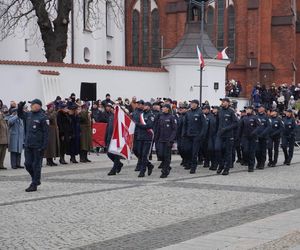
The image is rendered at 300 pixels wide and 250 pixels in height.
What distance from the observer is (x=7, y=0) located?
1438 inches

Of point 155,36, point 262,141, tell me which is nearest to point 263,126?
point 262,141

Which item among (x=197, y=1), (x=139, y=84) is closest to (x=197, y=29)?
(x=197, y=1)

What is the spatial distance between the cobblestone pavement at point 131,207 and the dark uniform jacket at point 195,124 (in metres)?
1.28

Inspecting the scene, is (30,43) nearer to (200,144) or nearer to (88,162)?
(88,162)

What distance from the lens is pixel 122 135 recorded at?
17922 millimetres

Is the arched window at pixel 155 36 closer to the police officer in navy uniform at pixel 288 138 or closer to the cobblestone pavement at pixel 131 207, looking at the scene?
the police officer in navy uniform at pixel 288 138

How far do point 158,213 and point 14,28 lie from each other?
2635cm

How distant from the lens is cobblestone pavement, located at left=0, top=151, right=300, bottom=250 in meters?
9.12

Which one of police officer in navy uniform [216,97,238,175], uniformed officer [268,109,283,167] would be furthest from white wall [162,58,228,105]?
police officer in navy uniform [216,97,238,175]

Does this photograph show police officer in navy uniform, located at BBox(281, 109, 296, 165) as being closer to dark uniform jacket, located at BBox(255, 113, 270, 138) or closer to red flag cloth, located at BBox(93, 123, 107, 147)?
dark uniform jacket, located at BBox(255, 113, 270, 138)

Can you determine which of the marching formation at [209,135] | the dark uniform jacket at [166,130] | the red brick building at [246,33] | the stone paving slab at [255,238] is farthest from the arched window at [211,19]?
the stone paving slab at [255,238]

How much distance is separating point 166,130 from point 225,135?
Result: 218 cm

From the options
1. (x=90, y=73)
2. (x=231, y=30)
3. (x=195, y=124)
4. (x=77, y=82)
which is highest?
(x=231, y=30)

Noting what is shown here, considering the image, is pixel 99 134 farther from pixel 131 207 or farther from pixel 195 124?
pixel 131 207
